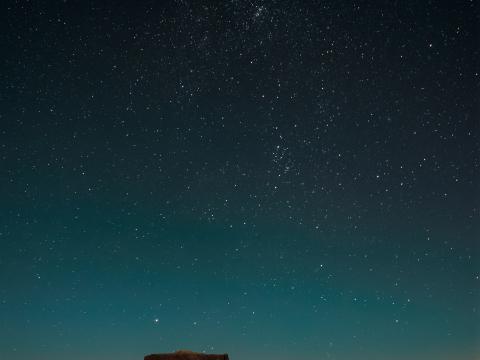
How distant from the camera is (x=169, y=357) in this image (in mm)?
13906

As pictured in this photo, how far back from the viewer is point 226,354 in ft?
45.9

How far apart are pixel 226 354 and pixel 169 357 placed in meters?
1.74
